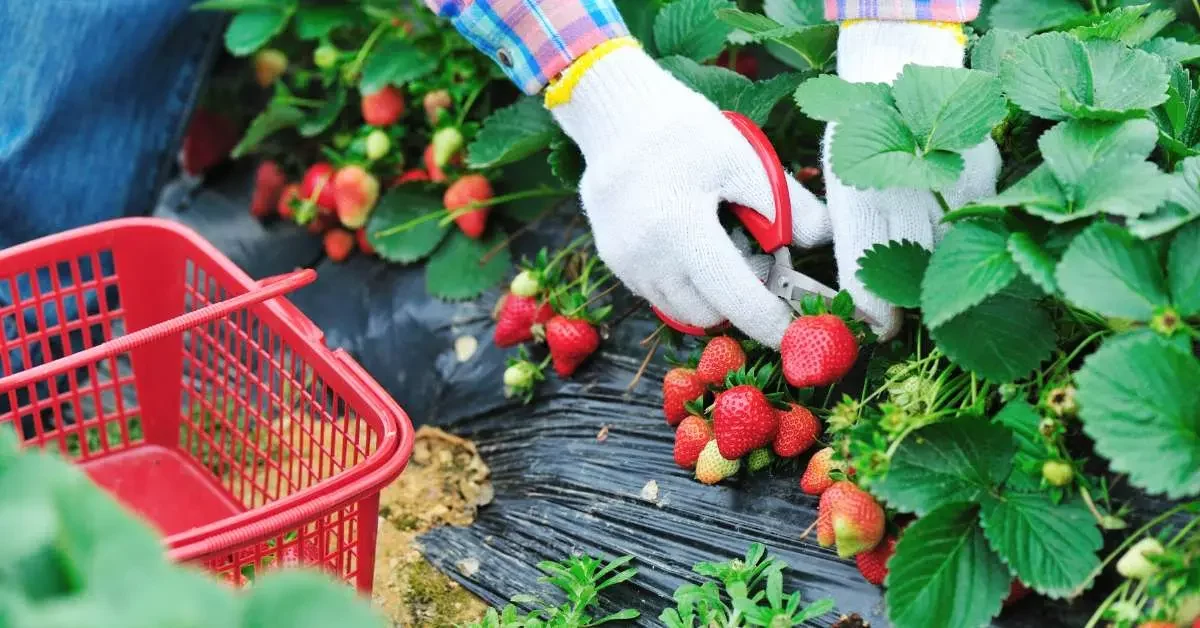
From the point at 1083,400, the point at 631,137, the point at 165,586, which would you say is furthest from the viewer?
the point at 631,137

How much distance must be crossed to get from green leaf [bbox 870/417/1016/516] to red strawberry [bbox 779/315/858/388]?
0.35ft

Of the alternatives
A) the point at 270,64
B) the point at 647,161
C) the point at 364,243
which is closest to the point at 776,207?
the point at 647,161

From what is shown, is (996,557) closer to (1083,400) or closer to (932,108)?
(1083,400)

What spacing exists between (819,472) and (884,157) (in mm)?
304

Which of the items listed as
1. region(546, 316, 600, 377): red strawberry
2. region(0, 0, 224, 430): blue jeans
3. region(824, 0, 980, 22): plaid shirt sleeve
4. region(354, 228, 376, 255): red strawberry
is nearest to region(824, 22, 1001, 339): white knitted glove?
region(824, 0, 980, 22): plaid shirt sleeve

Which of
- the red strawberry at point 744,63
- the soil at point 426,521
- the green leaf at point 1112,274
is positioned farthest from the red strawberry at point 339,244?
the green leaf at point 1112,274

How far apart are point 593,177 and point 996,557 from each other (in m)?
0.53

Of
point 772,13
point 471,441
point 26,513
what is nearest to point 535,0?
point 772,13

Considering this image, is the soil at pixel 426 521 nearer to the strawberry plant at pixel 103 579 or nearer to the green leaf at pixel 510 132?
the green leaf at pixel 510 132

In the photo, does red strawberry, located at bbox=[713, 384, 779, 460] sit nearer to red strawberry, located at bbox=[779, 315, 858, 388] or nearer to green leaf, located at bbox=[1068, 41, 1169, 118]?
red strawberry, located at bbox=[779, 315, 858, 388]

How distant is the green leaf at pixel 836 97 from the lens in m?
1.06

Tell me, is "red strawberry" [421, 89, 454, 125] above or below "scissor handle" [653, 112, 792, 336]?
below

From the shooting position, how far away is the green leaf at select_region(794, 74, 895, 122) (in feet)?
3.48

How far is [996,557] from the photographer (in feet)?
3.23
